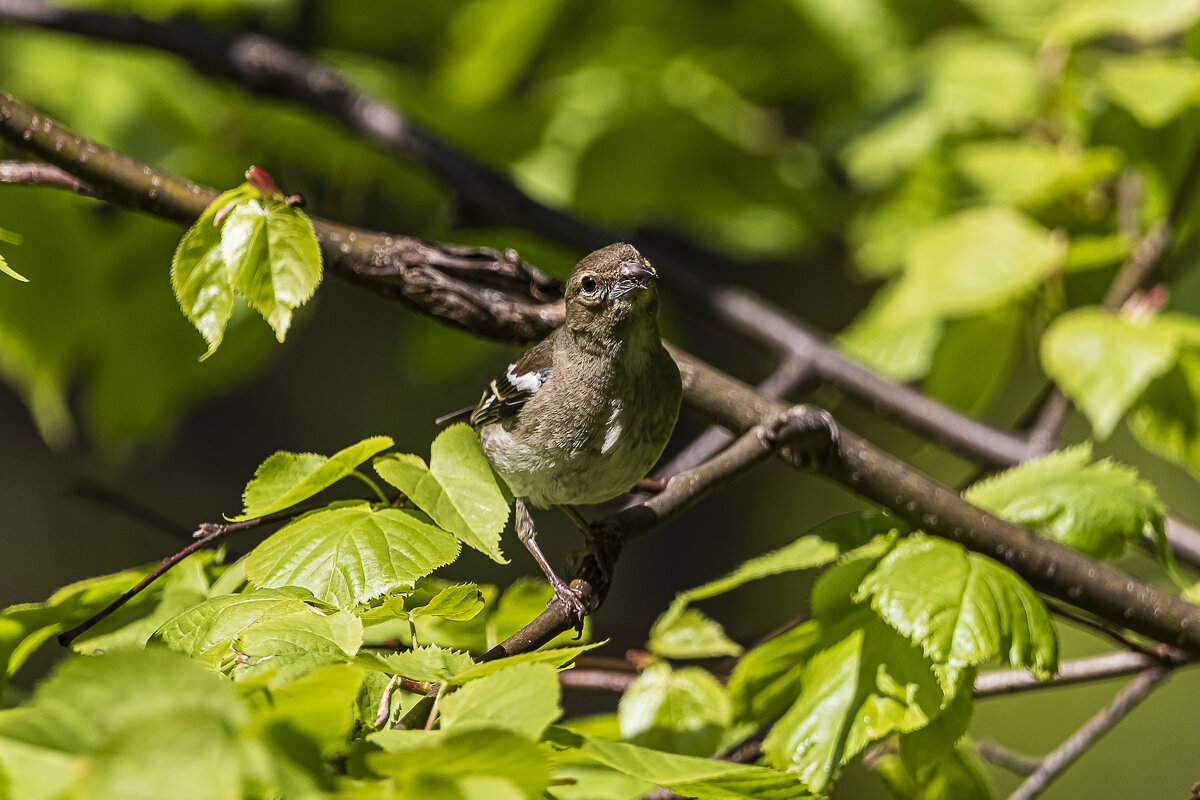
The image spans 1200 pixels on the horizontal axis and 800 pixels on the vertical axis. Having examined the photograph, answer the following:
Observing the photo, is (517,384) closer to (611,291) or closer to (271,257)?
(611,291)

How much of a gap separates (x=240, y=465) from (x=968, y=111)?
7016 mm

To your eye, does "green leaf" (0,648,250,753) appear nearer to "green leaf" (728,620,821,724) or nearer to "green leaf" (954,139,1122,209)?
"green leaf" (728,620,821,724)

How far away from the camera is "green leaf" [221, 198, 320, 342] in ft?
5.38

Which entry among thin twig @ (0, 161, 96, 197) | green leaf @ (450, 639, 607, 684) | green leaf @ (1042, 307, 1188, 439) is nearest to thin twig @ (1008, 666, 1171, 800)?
green leaf @ (1042, 307, 1188, 439)

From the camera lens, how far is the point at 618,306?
2273mm

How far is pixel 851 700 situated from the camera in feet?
6.38

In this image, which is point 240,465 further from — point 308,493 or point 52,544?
point 308,493

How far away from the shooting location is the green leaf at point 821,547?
2.08 m

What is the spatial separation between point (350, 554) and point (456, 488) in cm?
24

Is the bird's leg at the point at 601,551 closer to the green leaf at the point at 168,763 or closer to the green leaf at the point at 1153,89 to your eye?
the green leaf at the point at 168,763

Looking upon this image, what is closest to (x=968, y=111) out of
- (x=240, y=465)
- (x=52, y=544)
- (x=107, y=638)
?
(x=107, y=638)

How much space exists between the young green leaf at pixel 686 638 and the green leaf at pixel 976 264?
131 cm

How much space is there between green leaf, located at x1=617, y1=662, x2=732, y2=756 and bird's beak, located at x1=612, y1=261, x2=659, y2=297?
2.89 feet

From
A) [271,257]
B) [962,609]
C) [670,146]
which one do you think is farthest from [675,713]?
[670,146]
